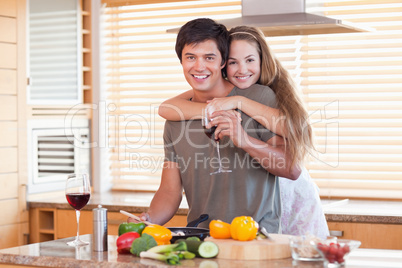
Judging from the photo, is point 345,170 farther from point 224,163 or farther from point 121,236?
point 121,236

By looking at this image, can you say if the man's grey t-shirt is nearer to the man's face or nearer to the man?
the man

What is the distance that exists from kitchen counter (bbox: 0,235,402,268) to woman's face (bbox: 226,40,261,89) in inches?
33.0

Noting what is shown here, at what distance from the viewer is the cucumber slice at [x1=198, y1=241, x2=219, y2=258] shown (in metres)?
1.78

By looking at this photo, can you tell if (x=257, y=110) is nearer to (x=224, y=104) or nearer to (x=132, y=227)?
(x=224, y=104)

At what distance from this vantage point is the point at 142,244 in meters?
1.83

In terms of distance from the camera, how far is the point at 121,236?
1.91m

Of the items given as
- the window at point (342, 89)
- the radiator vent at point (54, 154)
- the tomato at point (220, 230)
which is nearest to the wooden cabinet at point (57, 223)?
the radiator vent at point (54, 154)

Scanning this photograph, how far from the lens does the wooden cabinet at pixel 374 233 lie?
3.13 meters

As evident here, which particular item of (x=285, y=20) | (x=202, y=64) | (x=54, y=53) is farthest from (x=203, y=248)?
(x=54, y=53)

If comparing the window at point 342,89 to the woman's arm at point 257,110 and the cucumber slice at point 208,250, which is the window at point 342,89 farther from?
the cucumber slice at point 208,250

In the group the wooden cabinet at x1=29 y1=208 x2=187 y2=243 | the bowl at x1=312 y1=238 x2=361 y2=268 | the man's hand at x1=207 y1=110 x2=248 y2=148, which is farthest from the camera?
the wooden cabinet at x1=29 y1=208 x2=187 y2=243

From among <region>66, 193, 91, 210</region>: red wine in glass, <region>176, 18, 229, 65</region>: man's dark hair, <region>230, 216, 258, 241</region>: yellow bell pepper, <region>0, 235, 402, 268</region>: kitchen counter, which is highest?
<region>176, 18, 229, 65</region>: man's dark hair

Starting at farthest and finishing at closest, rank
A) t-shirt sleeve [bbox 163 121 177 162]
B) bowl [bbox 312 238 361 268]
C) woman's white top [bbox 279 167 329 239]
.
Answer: woman's white top [bbox 279 167 329 239] → t-shirt sleeve [bbox 163 121 177 162] → bowl [bbox 312 238 361 268]

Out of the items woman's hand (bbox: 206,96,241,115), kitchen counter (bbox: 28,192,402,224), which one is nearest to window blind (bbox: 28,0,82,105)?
kitchen counter (bbox: 28,192,402,224)
